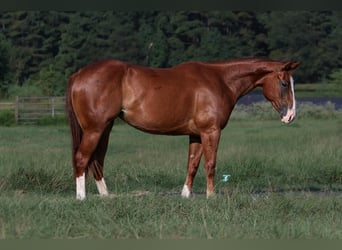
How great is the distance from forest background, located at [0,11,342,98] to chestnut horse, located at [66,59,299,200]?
1089 inches

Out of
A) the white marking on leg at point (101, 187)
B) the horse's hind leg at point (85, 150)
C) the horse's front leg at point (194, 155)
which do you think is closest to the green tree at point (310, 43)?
the horse's front leg at point (194, 155)

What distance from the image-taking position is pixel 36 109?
33.7m

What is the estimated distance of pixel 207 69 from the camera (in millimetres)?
8812

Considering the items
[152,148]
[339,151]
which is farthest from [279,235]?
[152,148]

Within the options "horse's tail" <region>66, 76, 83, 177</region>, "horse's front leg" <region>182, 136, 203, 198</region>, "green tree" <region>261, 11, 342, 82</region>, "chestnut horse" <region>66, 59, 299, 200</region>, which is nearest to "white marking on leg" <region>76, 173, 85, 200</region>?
"chestnut horse" <region>66, 59, 299, 200</region>

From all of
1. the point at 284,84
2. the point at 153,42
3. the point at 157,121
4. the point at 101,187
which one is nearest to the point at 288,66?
the point at 284,84

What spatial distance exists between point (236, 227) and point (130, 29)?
38.1 m

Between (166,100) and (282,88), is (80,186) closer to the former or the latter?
(166,100)

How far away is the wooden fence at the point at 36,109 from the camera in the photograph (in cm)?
3225

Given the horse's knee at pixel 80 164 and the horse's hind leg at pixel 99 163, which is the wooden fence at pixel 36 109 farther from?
the horse's knee at pixel 80 164

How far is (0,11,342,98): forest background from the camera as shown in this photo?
125 ft

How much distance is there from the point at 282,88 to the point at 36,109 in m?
26.1

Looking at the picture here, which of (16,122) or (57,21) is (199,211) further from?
(57,21)

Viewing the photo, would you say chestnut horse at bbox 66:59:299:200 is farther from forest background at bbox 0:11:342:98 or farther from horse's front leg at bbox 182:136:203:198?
forest background at bbox 0:11:342:98
